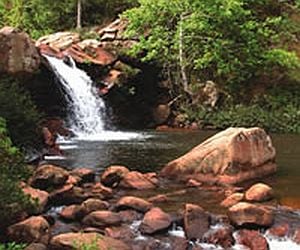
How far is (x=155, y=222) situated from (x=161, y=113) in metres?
16.0


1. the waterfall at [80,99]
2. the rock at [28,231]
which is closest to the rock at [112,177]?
the rock at [28,231]

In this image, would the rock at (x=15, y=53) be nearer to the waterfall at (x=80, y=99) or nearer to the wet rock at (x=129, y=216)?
the waterfall at (x=80, y=99)

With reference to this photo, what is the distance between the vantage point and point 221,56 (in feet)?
82.1

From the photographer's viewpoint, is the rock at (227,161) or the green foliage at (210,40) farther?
the green foliage at (210,40)

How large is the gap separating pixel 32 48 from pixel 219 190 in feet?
28.3

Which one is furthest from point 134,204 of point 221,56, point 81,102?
point 221,56

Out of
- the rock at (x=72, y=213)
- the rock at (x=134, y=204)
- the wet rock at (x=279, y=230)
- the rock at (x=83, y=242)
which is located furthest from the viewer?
the rock at (x=134, y=204)

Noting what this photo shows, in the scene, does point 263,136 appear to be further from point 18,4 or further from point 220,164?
point 18,4

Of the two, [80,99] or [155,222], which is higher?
[155,222]

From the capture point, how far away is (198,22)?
24.1 m

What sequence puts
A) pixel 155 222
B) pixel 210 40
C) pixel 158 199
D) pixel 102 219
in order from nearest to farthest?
pixel 155 222, pixel 102 219, pixel 158 199, pixel 210 40

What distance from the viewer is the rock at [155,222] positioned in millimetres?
8594

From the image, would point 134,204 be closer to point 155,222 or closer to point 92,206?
point 92,206

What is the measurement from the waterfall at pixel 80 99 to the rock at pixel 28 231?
498 inches
